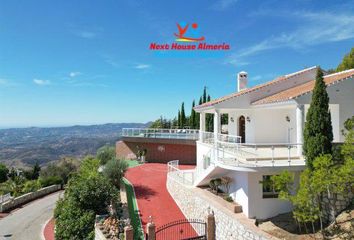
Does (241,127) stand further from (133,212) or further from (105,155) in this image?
(105,155)

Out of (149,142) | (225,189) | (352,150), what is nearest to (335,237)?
(352,150)

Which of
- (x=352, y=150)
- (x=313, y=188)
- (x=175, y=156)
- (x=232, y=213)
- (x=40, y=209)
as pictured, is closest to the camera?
(x=313, y=188)

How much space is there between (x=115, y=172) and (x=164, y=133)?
1132cm

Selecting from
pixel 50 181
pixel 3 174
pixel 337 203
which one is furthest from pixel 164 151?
pixel 3 174

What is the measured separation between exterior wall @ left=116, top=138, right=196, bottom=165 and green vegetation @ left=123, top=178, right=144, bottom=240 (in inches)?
383

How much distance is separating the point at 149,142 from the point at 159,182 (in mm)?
10937

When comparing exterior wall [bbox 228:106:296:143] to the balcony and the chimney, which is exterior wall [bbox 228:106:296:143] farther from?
the chimney

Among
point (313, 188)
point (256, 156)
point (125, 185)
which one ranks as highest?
point (256, 156)

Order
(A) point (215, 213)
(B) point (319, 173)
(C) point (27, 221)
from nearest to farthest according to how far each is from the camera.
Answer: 1. (B) point (319, 173)
2. (A) point (215, 213)
3. (C) point (27, 221)

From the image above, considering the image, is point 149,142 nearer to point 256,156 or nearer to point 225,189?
point 225,189

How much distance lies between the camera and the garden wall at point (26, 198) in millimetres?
27181

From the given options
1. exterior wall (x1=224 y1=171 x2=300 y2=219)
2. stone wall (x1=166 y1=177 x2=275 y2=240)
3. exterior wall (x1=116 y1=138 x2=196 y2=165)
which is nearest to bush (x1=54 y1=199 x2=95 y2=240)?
stone wall (x1=166 y1=177 x2=275 y2=240)

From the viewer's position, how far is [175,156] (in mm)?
32656

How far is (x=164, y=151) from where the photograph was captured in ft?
109
